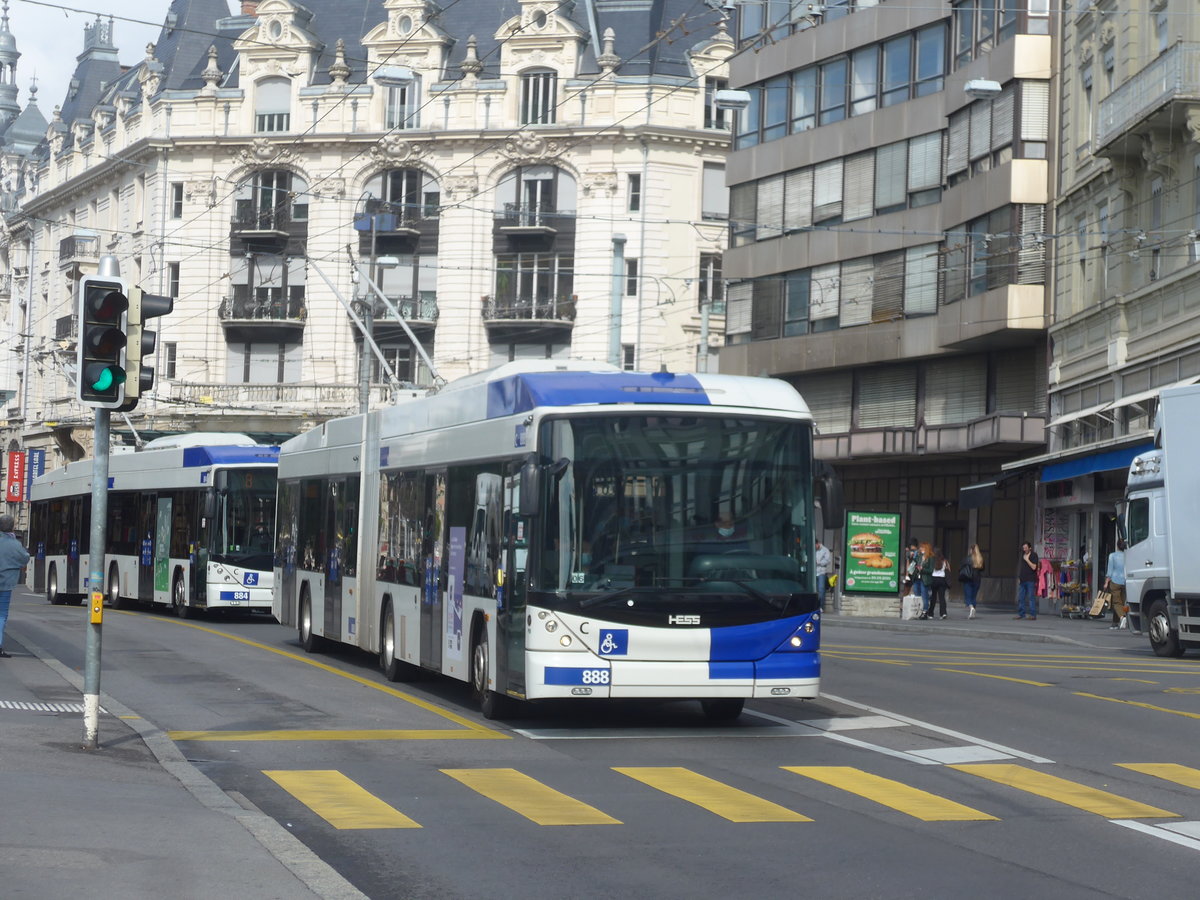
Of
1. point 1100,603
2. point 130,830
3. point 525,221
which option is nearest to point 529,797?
point 130,830

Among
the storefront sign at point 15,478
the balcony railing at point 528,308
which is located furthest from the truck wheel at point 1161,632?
the storefront sign at point 15,478

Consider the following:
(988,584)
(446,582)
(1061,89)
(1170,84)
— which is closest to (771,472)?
(446,582)

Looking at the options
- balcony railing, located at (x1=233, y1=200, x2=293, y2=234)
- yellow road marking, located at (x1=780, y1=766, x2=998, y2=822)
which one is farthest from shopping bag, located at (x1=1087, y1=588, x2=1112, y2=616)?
balcony railing, located at (x1=233, y1=200, x2=293, y2=234)

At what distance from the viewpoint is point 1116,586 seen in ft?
117

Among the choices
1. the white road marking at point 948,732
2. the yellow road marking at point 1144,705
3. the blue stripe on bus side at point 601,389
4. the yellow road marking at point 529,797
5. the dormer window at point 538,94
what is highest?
the dormer window at point 538,94

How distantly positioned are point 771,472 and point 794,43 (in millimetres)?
37746

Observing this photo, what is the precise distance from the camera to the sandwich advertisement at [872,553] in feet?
125

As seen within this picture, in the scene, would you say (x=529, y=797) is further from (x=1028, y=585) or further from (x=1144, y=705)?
(x=1028, y=585)

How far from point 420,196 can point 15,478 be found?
975 inches

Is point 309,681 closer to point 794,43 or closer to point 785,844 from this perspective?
point 785,844

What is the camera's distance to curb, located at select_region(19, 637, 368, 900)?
8.23m

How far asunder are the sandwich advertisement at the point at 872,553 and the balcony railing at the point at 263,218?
33.9 m

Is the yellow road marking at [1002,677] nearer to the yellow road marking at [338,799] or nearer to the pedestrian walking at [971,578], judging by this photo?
the yellow road marking at [338,799]

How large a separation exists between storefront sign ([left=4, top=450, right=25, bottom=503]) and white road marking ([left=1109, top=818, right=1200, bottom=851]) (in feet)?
244
